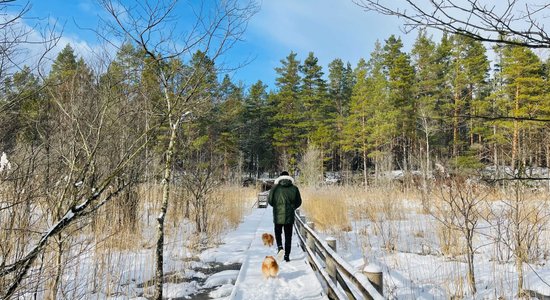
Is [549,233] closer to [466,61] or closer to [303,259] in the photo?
[303,259]

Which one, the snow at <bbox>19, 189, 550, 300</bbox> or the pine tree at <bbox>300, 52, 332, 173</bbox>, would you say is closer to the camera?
the snow at <bbox>19, 189, 550, 300</bbox>

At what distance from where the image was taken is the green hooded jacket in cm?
647

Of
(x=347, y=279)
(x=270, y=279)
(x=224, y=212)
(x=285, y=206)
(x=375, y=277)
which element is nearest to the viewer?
(x=375, y=277)

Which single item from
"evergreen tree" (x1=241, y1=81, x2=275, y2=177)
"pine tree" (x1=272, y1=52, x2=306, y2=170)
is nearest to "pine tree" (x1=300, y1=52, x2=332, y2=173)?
"pine tree" (x1=272, y1=52, x2=306, y2=170)

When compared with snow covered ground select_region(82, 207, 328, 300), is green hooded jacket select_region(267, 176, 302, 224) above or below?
above

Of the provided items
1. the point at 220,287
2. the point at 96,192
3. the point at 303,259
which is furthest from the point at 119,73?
the point at 303,259

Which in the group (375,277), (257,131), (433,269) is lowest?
(433,269)

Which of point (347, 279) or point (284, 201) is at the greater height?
point (284, 201)

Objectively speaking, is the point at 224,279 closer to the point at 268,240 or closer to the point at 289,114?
the point at 268,240

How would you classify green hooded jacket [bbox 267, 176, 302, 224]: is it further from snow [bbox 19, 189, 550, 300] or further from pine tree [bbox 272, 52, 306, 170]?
pine tree [bbox 272, 52, 306, 170]

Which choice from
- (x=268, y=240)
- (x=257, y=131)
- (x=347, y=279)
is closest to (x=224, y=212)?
Answer: (x=268, y=240)

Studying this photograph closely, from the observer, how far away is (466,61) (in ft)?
97.7

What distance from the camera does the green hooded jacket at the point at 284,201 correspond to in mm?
6469

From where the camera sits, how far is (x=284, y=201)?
650 cm
